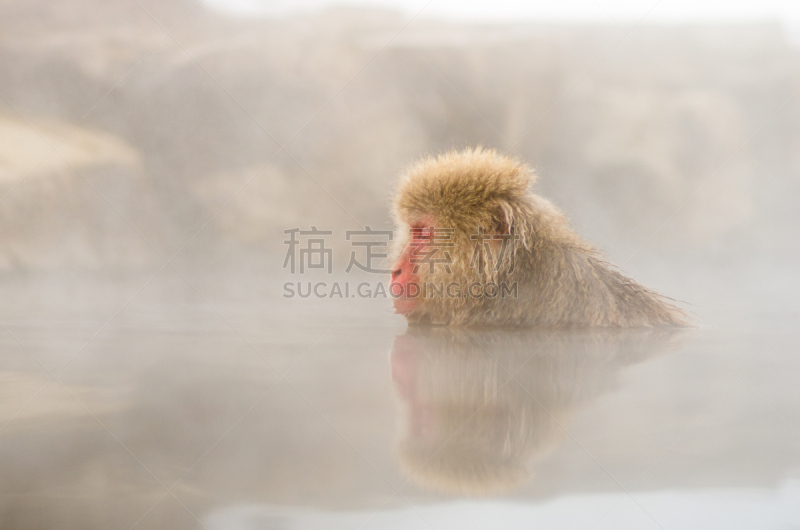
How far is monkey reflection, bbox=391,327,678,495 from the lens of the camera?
0.75m

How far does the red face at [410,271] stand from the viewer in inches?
60.7

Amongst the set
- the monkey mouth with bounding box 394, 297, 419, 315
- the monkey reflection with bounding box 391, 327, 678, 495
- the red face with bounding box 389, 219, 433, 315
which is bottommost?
the monkey reflection with bounding box 391, 327, 678, 495

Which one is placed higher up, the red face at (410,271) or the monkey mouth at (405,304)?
the red face at (410,271)

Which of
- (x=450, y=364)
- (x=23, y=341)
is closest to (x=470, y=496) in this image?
(x=450, y=364)

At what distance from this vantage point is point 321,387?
109 centimetres

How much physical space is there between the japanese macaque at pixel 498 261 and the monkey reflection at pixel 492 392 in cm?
6

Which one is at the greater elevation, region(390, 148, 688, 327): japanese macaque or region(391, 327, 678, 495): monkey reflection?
region(390, 148, 688, 327): japanese macaque

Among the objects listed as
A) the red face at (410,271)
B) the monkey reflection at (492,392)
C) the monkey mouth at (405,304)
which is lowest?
the monkey reflection at (492,392)

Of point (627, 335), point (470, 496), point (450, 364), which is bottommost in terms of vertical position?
point (470, 496)

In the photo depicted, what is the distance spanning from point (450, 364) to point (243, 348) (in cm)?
52

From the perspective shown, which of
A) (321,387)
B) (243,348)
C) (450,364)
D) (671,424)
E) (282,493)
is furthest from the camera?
(243,348)

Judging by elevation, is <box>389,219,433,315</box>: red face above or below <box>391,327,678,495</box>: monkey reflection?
above

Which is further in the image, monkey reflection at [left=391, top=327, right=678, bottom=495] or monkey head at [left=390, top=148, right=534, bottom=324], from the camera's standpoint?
monkey head at [left=390, top=148, right=534, bottom=324]

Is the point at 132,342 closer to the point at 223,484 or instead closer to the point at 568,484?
the point at 223,484
